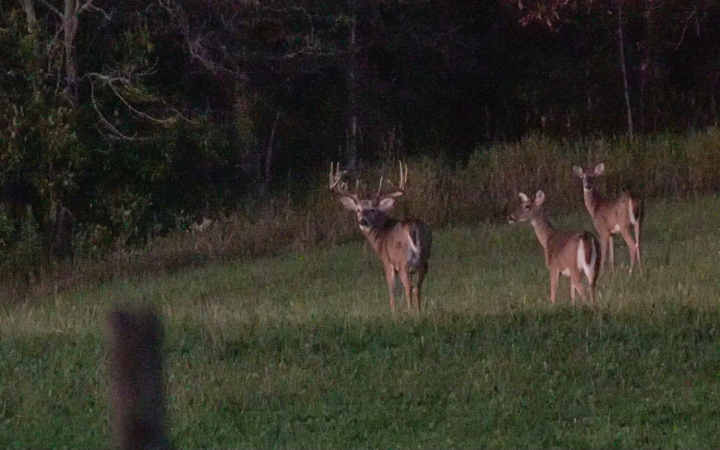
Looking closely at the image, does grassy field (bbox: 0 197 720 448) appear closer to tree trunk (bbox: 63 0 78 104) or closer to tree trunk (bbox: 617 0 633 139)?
tree trunk (bbox: 63 0 78 104)

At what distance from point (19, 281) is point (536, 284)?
9.02 m

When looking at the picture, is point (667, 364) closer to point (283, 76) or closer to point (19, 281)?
point (19, 281)

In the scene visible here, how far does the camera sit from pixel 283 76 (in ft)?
85.1

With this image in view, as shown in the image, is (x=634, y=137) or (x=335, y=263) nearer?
(x=335, y=263)

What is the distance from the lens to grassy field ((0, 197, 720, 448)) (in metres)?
7.18

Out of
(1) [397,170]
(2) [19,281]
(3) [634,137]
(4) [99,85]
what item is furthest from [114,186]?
(3) [634,137]

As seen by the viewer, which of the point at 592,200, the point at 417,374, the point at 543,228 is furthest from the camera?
the point at 592,200

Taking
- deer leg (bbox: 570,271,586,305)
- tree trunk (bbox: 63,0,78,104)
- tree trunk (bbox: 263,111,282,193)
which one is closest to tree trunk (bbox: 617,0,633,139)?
tree trunk (bbox: 263,111,282,193)

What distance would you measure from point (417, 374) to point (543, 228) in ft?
18.7

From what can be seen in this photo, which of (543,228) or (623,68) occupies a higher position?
(623,68)

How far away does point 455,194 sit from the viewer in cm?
2184

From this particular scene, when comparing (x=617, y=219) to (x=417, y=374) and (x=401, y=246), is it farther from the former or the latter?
(x=417, y=374)

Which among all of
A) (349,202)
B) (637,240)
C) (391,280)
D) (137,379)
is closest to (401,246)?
(391,280)

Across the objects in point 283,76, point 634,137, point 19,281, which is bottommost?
point 19,281
